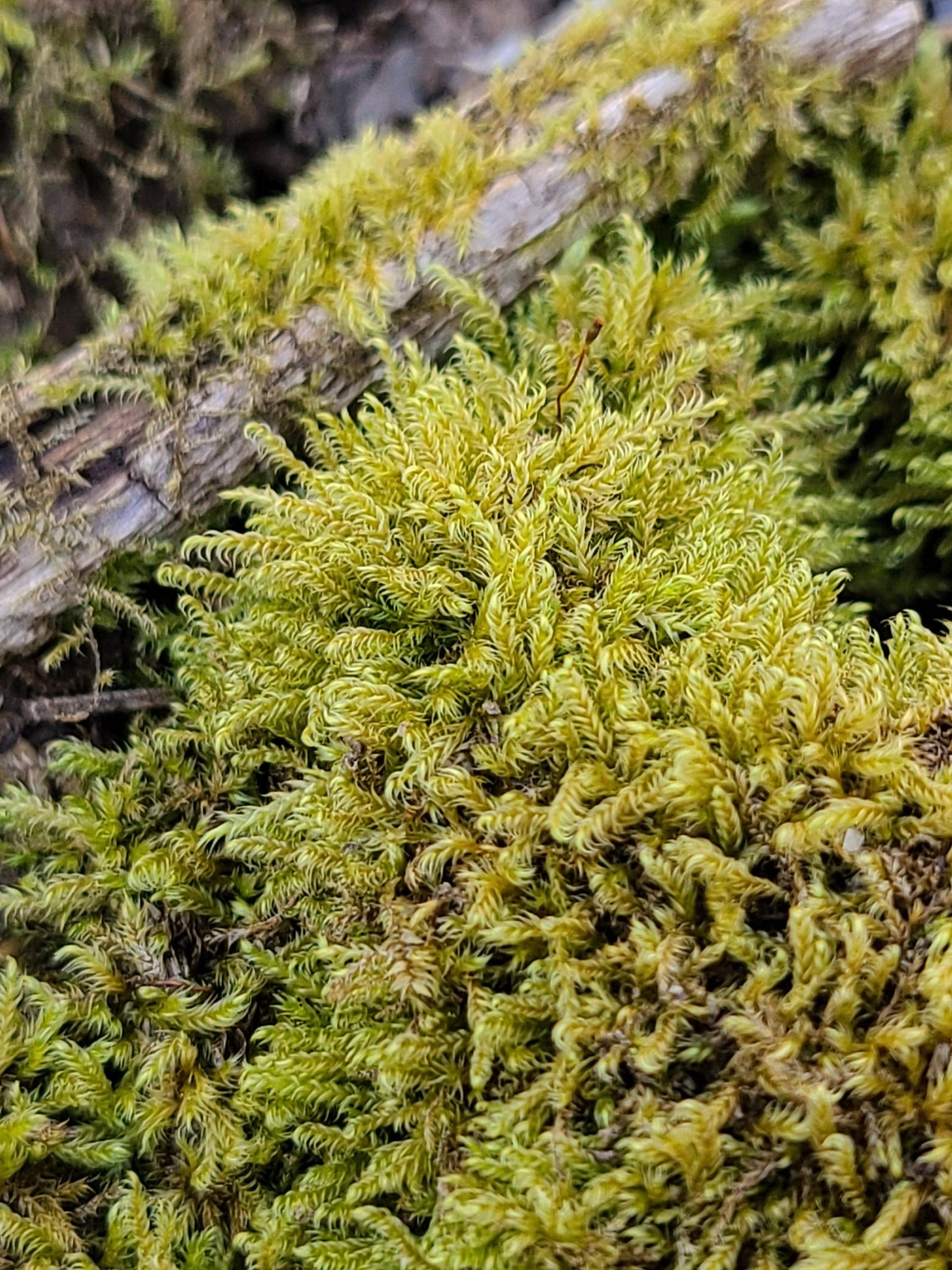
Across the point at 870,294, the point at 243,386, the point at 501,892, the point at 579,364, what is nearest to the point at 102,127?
the point at 243,386

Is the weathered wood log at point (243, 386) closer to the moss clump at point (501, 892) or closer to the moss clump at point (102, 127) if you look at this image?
the moss clump at point (501, 892)

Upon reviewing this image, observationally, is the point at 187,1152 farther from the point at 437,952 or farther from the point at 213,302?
the point at 213,302

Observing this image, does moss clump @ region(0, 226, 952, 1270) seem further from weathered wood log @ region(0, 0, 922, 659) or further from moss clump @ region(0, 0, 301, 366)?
moss clump @ region(0, 0, 301, 366)

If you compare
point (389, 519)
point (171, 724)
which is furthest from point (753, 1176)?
point (171, 724)

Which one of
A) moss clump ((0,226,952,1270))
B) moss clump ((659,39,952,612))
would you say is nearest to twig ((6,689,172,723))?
moss clump ((0,226,952,1270))

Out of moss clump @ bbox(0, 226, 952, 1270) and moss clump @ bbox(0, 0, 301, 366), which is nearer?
moss clump @ bbox(0, 226, 952, 1270)

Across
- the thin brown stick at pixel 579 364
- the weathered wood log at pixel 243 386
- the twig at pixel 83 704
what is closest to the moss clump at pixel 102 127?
the weathered wood log at pixel 243 386

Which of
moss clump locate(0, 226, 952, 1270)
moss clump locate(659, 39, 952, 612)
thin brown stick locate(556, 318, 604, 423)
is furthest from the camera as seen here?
moss clump locate(659, 39, 952, 612)
